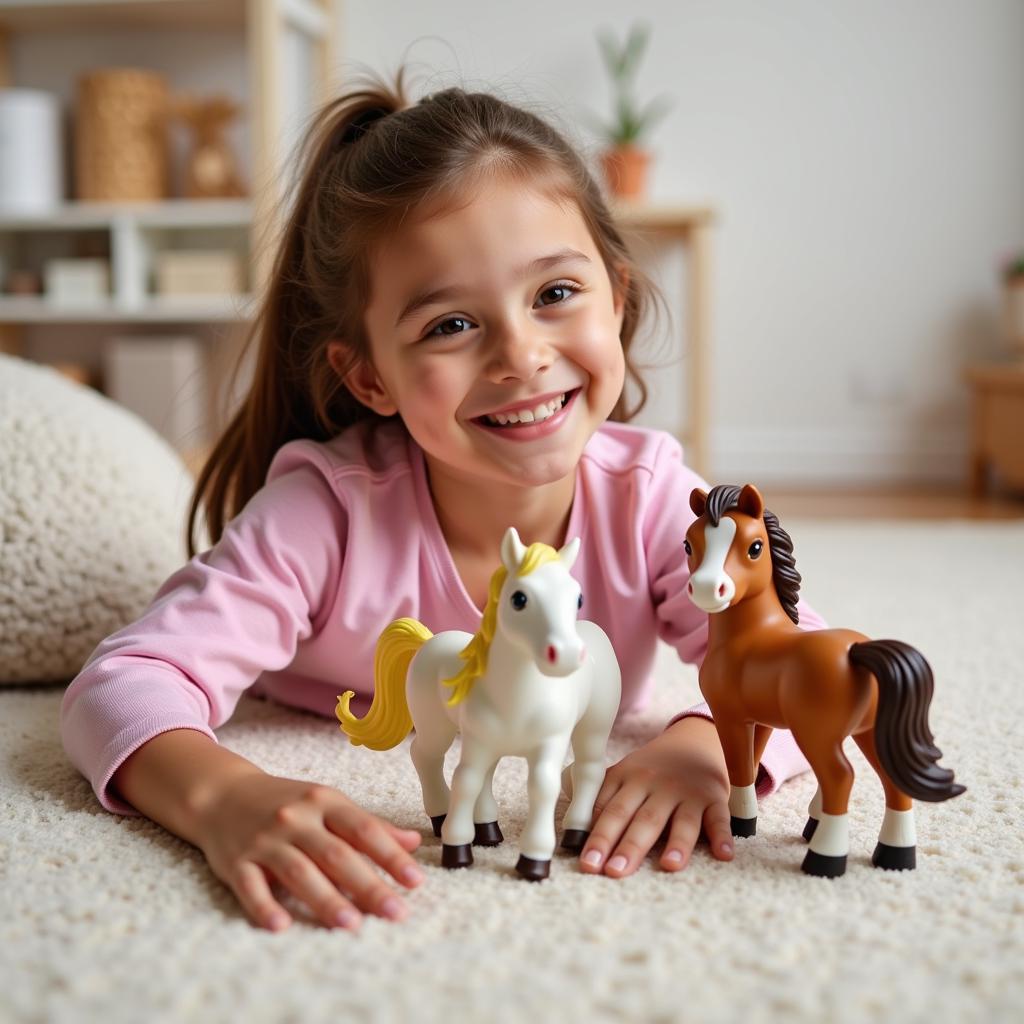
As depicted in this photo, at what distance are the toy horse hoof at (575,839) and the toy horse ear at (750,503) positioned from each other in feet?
0.75

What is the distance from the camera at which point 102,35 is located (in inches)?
127

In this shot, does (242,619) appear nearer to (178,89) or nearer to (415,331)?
(415,331)

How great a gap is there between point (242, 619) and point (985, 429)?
2.43 meters

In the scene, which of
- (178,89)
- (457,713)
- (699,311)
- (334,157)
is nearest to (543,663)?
(457,713)

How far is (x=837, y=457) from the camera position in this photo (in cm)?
325

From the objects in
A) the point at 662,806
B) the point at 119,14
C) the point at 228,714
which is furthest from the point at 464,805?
the point at 119,14

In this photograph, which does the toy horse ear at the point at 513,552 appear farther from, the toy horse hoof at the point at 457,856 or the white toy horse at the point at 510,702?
the toy horse hoof at the point at 457,856

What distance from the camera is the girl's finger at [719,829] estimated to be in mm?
736

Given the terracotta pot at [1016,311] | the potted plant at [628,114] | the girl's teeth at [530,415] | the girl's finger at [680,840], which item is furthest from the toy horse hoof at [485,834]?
the terracotta pot at [1016,311]

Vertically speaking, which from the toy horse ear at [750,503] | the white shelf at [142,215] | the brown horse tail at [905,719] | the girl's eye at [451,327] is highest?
the white shelf at [142,215]

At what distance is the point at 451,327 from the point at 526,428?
0.10m

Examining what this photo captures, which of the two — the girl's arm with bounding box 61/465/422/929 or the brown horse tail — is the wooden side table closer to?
the girl's arm with bounding box 61/465/422/929

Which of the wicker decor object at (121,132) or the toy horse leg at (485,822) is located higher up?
the wicker decor object at (121,132)

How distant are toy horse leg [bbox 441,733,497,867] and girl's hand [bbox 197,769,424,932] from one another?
0.8 inches
